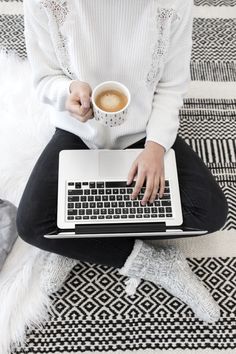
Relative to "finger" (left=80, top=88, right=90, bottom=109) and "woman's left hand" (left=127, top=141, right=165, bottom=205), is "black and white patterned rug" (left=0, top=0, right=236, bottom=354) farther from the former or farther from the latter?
"finger" (left=80, top=88, right=90, bottom=109)

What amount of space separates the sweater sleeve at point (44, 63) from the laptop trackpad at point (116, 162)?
0.48 feet

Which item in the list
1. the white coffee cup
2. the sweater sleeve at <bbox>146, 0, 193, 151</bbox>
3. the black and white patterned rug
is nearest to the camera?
the white coffee cup

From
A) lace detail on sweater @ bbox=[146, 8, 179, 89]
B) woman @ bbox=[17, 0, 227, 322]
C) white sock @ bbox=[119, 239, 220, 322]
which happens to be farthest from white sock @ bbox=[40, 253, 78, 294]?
lace detail on sweater @ bbox=[146, 8, 179, 89]

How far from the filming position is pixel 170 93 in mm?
924

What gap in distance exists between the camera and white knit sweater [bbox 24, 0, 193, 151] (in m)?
0.77

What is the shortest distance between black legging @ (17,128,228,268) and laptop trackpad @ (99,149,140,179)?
0.05m

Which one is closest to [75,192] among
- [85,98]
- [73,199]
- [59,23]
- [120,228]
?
[73,199]

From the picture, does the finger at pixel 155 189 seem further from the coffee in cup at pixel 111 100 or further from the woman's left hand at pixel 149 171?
the coffee in cup at pixel 111 100

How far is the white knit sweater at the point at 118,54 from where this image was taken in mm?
774

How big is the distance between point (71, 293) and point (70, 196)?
27 centimetres

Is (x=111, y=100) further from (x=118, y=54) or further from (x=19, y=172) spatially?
(x=19, y=172)

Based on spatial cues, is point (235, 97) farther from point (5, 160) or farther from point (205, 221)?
point (5, 160)

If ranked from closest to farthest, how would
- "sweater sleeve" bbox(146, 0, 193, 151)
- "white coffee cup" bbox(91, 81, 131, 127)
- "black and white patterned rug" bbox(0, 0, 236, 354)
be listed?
1. "white coffee cup" bbox(91, 81, 131, 127)
2. "sweater sleeve" bbox(146, 0, 193, 151)
3. "black and white patterned rug" bbox(0, 0, 236, 354)

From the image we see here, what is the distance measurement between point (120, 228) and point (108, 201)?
0.06 m
